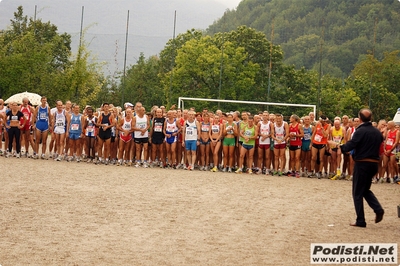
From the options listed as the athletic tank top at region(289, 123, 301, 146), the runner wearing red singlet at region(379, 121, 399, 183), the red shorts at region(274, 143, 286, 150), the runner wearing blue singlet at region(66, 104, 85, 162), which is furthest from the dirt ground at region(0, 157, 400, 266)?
the runner wearing blue singlet at region(66, 104, 85, 162)

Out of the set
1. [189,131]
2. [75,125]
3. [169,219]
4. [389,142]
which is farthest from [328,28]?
[169,219]

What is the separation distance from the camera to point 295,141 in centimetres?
1973

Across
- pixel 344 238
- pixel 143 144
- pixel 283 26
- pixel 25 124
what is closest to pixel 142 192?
pixel 344 238

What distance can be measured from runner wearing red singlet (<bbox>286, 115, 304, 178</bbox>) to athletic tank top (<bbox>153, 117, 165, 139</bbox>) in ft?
12.6

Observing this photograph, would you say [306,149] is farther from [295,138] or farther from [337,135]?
[337,135]

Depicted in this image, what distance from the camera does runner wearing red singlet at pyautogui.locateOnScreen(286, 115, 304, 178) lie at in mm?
19672

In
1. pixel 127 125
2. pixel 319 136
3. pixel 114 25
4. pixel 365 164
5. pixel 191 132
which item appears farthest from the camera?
pixel 114 25

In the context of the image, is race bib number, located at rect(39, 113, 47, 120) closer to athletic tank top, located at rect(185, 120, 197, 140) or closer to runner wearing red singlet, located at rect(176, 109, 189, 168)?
runner wearing red singlet, located at rect(176, 109, 189, 168)

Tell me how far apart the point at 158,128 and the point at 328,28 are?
328ft

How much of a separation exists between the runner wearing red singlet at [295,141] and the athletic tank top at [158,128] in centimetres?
385

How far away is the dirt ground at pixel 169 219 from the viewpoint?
325 inches

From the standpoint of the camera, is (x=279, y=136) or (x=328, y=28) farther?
(x=328, y=28)

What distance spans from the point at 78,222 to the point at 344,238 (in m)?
4.04

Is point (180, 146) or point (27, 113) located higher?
point (27, 113)
